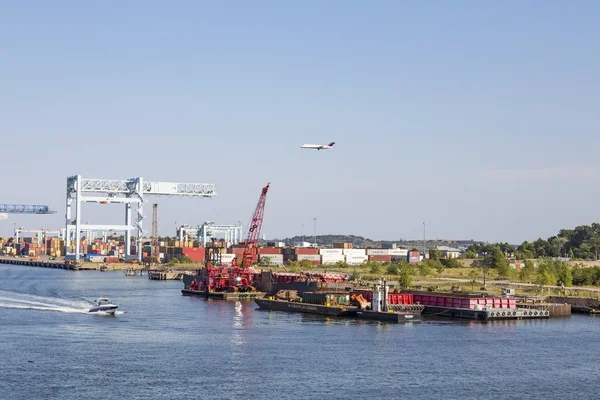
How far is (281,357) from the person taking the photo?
135ft

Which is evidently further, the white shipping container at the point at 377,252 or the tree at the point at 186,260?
the white shipping container at the point at 377,252

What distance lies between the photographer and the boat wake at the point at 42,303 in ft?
204

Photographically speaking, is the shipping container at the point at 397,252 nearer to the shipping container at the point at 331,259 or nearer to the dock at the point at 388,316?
the shipping container at the point at 331,259

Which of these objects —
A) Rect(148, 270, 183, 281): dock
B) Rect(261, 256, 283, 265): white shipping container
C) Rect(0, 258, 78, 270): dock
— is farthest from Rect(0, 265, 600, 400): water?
Rect(261, 256, 283, 265): white shipping container

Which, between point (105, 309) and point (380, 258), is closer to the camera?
point (105, 309)

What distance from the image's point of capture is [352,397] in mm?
32906

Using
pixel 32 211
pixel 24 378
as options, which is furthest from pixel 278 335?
pixel 32 211

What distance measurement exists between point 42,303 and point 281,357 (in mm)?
31162

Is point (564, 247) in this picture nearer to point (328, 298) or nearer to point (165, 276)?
point (165, 276)

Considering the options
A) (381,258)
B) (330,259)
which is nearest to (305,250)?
(330,259)

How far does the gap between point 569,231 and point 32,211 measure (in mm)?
115337

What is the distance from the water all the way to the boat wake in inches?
16.8

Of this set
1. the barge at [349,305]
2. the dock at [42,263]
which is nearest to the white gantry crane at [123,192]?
the dock at [42,263]

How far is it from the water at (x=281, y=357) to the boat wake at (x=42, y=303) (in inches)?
16.8
